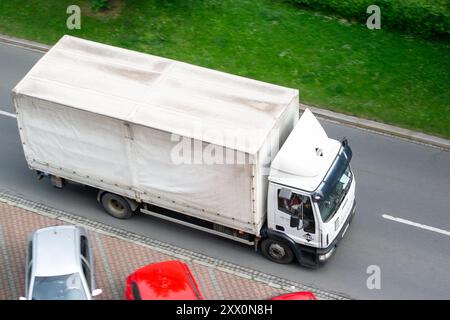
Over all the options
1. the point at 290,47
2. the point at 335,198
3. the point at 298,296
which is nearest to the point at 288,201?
the point at 335,198

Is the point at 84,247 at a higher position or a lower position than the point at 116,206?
higher

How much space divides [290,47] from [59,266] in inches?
392

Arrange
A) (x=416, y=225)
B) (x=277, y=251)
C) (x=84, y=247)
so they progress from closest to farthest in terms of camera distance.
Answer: (x=84, y=247), (x=277, y=251), (x=416, y=225)

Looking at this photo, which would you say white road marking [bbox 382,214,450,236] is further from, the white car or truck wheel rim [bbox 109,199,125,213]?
the white car

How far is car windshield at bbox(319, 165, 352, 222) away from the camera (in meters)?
15.8

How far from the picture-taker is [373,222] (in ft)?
58.5

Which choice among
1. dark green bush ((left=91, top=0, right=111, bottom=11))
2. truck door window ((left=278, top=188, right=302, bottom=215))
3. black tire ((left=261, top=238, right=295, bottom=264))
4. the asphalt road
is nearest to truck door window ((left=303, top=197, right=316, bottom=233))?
truck door window ((left=278, top=188, right=302, bottom=215))

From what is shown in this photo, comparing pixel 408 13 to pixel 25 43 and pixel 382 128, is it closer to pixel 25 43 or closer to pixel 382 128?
pixel 382 128

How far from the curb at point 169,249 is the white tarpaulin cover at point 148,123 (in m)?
1.02

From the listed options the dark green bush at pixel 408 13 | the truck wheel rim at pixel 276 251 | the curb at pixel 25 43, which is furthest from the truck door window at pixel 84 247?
the dark green bush at pixel 408 13

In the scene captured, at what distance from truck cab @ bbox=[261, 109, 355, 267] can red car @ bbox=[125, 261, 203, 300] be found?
2033 millimetres

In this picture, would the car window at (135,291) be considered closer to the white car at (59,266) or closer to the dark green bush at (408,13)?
the white car at (59,266)

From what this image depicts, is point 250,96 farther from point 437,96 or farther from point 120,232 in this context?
point 437,96

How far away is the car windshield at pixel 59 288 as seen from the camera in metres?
15.0
